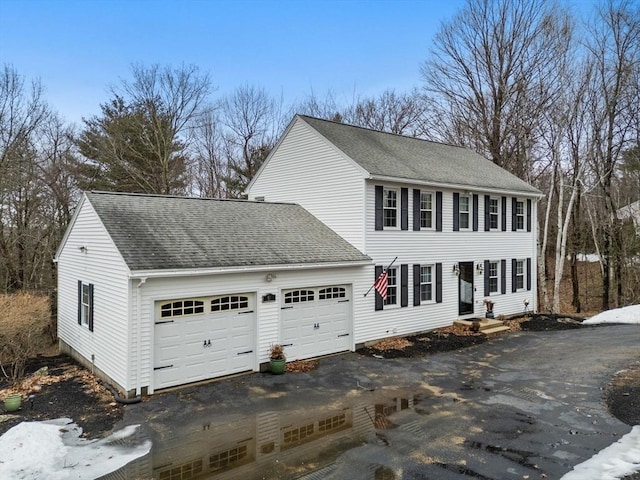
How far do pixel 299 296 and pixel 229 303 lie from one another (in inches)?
86.1

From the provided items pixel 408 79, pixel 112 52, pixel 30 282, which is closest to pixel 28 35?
pixel 112 52

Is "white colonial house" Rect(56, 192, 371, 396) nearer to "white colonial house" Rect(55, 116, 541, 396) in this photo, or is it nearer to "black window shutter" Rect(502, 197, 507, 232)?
"white colonial house" Rect(55, 116, 541, 396)

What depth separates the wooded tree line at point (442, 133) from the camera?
2175 centimetres

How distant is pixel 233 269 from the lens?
10305mm

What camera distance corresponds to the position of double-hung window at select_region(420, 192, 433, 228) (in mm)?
15344

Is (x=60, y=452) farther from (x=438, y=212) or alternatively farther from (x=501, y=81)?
(x=501, y=81)

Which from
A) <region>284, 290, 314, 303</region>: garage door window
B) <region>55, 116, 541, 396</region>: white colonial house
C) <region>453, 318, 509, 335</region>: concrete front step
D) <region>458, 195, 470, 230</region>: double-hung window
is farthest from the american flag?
<region>458, 195, 470, 230</region>: double-hung window

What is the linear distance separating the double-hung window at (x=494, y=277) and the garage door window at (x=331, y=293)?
26.1 ft

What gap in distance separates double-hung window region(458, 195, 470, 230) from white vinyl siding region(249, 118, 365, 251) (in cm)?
515

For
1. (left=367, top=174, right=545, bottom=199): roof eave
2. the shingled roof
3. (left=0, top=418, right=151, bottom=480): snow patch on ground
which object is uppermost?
(left=367, top=174, right=545, bottom=199): roof eave

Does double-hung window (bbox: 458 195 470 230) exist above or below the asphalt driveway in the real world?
above

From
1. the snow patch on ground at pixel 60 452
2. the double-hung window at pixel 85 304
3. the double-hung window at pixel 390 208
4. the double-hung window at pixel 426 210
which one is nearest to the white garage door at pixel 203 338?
the snow patch on ground at pixel 60 452

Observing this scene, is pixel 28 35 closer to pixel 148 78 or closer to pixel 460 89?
pixel 148 78

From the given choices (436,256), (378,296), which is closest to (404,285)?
(378,296)
